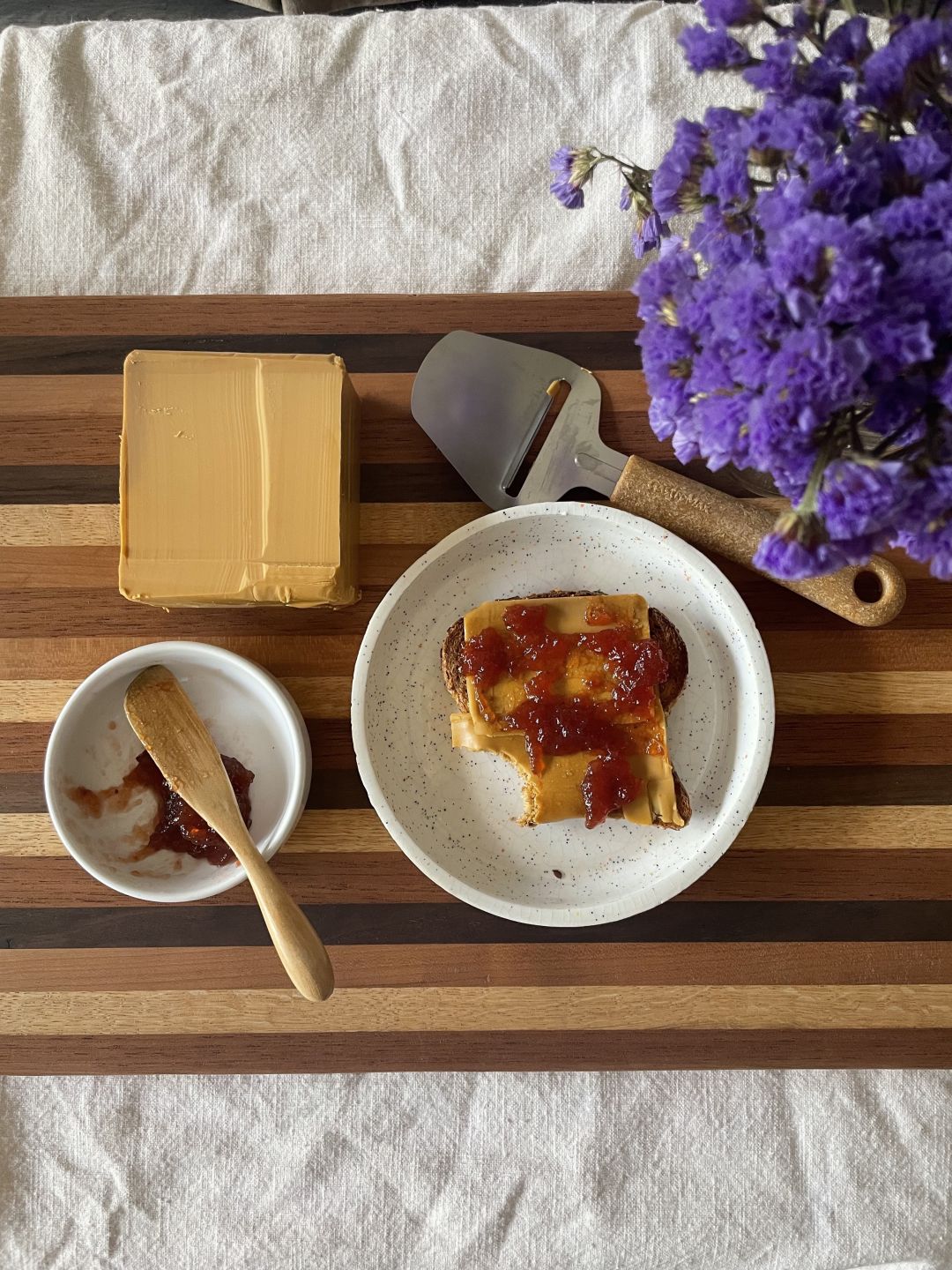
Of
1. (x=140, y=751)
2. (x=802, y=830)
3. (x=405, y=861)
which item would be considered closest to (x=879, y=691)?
(x=802, y=830)

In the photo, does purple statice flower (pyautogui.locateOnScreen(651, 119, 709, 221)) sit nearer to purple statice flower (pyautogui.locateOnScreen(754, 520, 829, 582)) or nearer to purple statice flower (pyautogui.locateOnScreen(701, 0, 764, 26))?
purple statice flower (pyautogui.locateOnScreen(701, 0, 764, 26))

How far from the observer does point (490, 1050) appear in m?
1.95

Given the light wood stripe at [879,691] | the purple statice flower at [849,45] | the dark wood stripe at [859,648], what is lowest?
the light wood stripe at [879,691]

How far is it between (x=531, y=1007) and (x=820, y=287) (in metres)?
1.52

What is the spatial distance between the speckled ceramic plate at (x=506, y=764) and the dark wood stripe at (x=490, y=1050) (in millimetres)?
354

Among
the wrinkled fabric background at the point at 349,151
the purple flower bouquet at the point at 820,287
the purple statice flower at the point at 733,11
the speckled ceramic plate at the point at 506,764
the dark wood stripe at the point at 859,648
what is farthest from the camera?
the wrinkled fabric background at the point at 349,151

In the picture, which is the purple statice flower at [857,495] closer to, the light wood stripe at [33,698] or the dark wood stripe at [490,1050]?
the light wood stripe at [33,698]

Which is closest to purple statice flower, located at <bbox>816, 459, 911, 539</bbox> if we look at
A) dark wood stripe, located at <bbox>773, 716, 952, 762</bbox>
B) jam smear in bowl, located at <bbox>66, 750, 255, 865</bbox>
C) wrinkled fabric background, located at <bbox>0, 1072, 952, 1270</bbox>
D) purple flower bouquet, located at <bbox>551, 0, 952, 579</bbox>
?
purple flower bouquet, located at <bbox>551, 0, 952, 579</bbox>

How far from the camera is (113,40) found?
80.4 inches

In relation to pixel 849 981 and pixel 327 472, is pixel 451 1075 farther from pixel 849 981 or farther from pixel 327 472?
pixel 327 472

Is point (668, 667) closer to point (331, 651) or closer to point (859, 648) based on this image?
point (859, 648)

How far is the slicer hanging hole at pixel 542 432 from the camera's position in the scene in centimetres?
188

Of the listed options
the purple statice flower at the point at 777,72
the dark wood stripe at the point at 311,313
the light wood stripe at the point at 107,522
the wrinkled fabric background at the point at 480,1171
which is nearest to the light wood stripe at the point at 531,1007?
the wrinkled fabric background at the point at 480,1171

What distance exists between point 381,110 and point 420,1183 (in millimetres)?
2305
